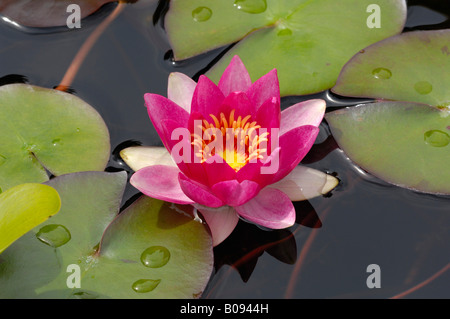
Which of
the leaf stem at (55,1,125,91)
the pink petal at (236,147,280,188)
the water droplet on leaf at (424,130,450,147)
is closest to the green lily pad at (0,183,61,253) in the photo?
the pink petal at (236,147,280,188)

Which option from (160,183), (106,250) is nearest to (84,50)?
(160,183)

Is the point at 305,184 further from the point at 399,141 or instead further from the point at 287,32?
the point at 287,32

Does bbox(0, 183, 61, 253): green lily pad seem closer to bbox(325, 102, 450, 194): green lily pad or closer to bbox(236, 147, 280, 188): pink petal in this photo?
bbox(236, 147, 280, 188): pink petal

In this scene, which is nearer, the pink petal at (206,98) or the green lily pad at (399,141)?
the pink petal at (206,98)

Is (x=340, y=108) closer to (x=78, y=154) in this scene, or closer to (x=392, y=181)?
(x=392, y=181)

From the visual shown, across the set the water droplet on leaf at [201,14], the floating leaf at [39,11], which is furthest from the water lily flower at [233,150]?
the floating leaf at [39,11]

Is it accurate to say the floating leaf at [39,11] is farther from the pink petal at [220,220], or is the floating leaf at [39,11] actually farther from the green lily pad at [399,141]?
the green lily pad at [399,141]

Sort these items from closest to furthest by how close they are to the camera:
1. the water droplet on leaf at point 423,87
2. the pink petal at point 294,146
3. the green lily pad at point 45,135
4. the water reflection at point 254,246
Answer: the pink petal at point 294,146, the water reflection at point 254,246, the green lily pad at point 45,135, the water droplet on leaf at point 423,87
